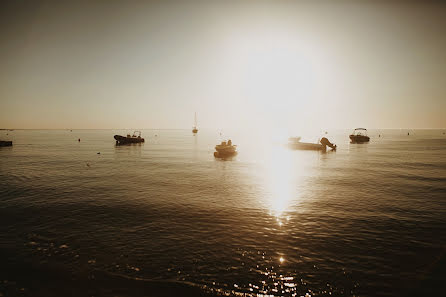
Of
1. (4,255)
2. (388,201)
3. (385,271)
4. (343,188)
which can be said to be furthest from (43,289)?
(343,188)

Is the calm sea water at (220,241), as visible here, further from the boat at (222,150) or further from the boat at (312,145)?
the boat at (312,145)

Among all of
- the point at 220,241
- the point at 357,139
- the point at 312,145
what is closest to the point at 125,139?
the point at 312,145

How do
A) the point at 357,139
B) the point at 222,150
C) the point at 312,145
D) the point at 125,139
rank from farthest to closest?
the point at 357,139, the point at 125,139, the point at 312,145, the point at 222,150

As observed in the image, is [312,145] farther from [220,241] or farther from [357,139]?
[220,241]

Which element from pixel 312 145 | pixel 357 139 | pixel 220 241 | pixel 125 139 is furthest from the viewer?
pixel 357 139

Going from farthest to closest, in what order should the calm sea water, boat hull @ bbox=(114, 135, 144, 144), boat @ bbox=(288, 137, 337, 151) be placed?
boat hull @ bbox=(114, 135, 144, 144)
boat @ bbox=(288, 137, 337, 151)
the calm sea water

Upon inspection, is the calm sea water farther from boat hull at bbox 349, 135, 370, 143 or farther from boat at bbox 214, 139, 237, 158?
boat hull at bbox 349, 135, 370, 143

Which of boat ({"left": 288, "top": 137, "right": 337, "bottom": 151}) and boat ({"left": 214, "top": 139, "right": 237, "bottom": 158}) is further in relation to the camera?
boat ({"left": 288, "top": 137, "right": 337, "bottom": 151})

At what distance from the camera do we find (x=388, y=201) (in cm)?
2323

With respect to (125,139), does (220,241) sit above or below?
below

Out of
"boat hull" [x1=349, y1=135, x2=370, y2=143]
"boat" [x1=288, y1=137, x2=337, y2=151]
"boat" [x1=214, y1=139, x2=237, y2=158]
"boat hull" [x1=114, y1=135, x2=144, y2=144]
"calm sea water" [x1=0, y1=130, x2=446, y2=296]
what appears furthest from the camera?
"boat hull" [x1=349, y1=135, x2=370, y2=143]

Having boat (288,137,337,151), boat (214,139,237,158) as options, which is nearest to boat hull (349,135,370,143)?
boat (288,137,337,151)

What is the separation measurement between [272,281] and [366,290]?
3.98 meters

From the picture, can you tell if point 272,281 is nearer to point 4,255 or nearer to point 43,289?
point 43,289
